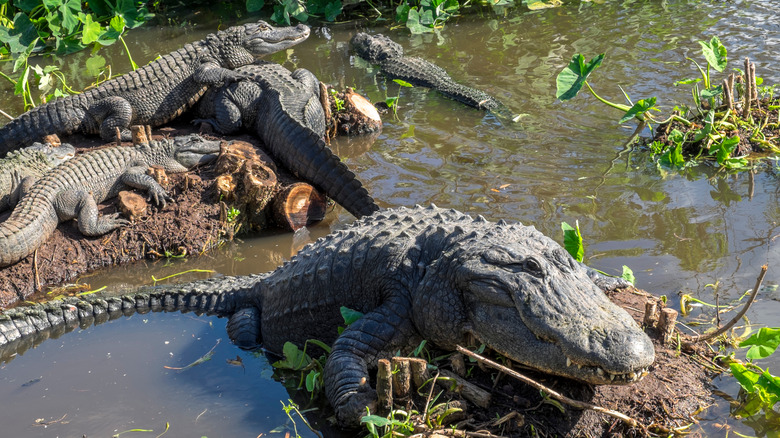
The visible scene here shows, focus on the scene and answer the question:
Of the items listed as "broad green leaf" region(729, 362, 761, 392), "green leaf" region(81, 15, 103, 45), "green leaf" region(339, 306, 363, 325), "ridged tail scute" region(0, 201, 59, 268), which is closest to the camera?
"broad green leaf" region(729, 362, 761, 392)

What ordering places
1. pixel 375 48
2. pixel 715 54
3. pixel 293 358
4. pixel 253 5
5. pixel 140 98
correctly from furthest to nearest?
pixel 253 5, pixel 375 48, pixel 140 98, pixel 715 54, pixel 293 358

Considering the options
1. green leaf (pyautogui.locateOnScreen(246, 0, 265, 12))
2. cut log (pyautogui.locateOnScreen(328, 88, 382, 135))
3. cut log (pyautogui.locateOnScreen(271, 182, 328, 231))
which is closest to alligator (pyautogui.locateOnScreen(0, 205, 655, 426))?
cut log (pyautogui.locateOnScreen(271, 182, 328, 231))

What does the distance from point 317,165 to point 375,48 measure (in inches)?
208

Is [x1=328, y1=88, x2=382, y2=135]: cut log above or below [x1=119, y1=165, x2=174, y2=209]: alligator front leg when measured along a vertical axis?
below

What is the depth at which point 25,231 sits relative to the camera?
19.1 feet

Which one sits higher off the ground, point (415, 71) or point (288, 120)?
point (288, 120)

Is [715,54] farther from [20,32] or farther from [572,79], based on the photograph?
[20,32]

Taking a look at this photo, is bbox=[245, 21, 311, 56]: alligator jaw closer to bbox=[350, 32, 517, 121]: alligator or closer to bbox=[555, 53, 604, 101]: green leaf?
bbox=[350, 32, 517, 121]: alligator

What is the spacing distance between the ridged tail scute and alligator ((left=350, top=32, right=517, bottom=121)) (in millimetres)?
5149

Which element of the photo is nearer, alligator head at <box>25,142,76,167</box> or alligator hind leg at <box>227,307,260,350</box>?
alligator hind leg at <box>227,307,260,350</box>

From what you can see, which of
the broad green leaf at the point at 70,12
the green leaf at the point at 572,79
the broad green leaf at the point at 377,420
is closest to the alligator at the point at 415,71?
the green leaf at the point at 572,79

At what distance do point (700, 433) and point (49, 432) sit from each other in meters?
3.52

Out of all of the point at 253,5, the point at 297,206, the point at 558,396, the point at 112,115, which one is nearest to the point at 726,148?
the point at 297,206

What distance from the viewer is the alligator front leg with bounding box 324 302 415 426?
3.71m
